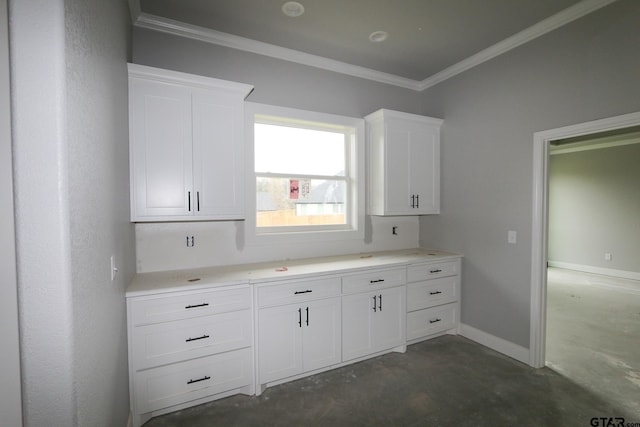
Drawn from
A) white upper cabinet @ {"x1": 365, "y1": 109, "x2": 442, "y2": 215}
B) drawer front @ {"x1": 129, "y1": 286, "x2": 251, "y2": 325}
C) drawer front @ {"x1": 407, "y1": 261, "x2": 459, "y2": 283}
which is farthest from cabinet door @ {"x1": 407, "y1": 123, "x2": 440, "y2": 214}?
drawer front @ {"x1": 129, "y1": 286, "x2": 251, "y2": 325}

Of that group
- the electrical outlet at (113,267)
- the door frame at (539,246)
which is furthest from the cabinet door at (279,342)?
the door frame at (539,246)

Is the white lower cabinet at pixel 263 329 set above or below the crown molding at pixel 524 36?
below

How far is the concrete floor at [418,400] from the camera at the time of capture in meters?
2.03

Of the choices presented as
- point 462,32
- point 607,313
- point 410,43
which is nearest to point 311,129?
point 410,43

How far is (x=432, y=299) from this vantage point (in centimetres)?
Answer: 315

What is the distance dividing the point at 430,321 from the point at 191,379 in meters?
2.28

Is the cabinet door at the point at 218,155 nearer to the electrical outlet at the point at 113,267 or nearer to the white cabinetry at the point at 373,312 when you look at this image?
the electrical outlet at the point at 113,267

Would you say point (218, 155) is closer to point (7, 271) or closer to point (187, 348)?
point (187, 348)

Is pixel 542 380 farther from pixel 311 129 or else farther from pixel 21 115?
pixel 21 115

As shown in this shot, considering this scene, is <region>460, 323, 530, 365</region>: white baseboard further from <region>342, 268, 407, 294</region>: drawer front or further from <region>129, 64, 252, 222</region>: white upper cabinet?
<region>129, 64, 252, 222</region>: white upper cabinet

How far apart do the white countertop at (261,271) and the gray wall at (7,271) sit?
1.08 metres

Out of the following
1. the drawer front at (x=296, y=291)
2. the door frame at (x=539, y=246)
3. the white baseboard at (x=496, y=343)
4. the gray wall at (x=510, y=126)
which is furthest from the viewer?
the white baseboard at (x=496, y=343)

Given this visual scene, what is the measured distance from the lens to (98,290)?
4.08ft

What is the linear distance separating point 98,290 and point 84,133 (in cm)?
62
